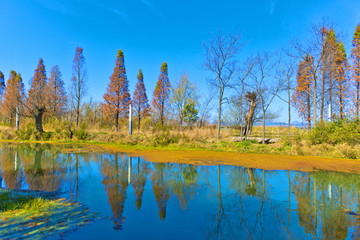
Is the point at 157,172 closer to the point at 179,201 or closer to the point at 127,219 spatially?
the point at 179,201

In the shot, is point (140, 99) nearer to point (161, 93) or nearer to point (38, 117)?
point (161, 93)

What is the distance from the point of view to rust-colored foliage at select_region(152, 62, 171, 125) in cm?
3306

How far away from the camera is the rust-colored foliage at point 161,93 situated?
33062 millimetres

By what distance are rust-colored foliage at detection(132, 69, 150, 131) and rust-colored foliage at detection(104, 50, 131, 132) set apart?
511cm

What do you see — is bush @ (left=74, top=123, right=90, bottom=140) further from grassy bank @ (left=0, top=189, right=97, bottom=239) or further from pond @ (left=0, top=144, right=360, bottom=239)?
grassy bank @ (left=0, top=189, right=97, bottom=239)

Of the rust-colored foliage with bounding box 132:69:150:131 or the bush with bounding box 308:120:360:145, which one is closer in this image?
the bush with bounding box 308:120:360:145

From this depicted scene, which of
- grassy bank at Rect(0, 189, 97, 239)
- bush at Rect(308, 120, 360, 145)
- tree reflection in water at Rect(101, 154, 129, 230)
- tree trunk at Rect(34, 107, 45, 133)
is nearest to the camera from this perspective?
grassy bank at Rect(0, 189, 97, 239)

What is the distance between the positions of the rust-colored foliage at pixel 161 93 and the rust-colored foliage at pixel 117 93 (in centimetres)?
497

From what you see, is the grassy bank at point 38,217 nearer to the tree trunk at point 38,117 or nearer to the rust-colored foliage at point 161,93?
the tree trunk at point 38,117

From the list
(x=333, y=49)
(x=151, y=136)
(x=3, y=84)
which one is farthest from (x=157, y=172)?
(x=3, y=84)

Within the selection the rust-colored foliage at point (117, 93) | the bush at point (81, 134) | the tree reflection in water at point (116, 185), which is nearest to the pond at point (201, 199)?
the tree reflection in water at point (116, 185)

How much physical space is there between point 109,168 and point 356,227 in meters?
7.53


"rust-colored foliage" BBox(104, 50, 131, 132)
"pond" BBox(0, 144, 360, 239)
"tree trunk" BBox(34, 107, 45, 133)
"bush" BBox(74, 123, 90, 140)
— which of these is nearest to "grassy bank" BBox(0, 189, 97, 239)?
"pond" BBox(0, 144, 360, 239)

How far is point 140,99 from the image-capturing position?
35656mm
